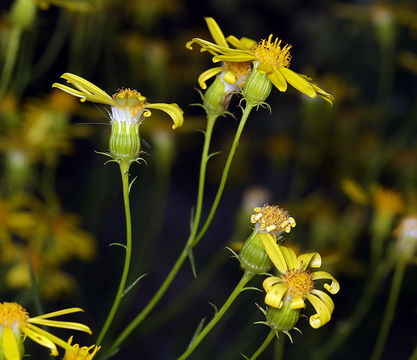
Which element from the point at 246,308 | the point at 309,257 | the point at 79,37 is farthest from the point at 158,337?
the point at 309,257

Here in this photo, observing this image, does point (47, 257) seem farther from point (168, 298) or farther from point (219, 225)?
point (219, 225)

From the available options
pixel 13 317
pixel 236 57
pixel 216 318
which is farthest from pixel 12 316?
pixel 236 57

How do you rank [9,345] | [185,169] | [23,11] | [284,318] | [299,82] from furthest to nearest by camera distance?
[185,169] < [23,11] < [299,82] < [284,318] < [9,345]

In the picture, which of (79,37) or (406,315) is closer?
(79,37)

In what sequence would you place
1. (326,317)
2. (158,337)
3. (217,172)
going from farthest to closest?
(217,172) → (158,337) → (326,317)

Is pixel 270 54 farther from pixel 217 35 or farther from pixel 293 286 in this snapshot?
pixel 293 286

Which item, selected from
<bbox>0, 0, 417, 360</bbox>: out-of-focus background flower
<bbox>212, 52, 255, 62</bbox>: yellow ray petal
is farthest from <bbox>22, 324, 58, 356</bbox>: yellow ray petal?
<bbox>0, 0, 417, 360</bbox>: out-of-focus background flower

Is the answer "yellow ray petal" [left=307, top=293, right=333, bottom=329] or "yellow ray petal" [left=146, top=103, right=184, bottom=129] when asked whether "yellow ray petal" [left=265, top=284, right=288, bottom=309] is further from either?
"yellow ray petal" [left=146, top=103, right=184, bottom=129]
